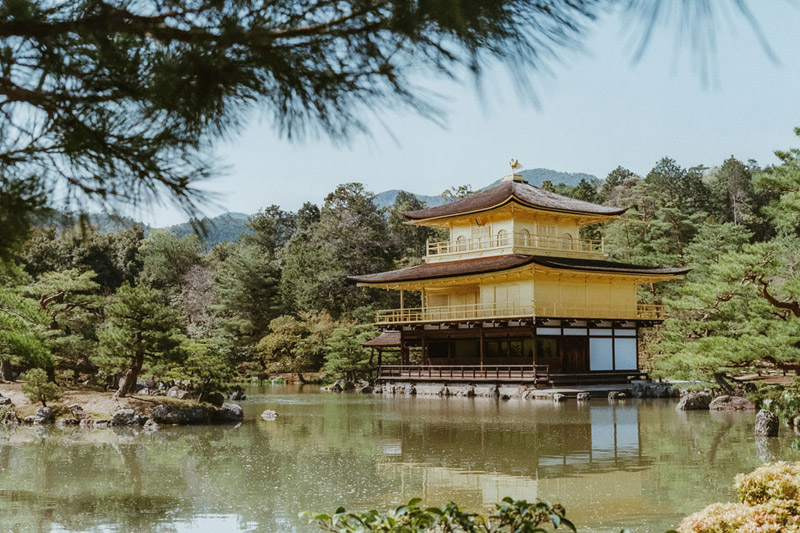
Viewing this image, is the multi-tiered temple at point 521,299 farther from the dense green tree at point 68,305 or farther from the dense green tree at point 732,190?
the dense green tree at point 732,190

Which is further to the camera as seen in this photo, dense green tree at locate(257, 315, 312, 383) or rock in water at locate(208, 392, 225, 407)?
dense green tree at locate(257, 315, 312, 383)

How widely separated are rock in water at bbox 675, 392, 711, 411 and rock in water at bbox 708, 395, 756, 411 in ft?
1.00

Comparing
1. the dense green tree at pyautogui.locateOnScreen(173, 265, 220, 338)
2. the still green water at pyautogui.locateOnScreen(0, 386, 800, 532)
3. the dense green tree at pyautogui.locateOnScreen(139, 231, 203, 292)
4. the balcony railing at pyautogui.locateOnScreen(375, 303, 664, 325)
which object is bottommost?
the still green water at pyautogui.locateOnScreen(0, 386, 800, 532)

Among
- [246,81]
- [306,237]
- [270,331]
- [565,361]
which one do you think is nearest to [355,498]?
[246,81]

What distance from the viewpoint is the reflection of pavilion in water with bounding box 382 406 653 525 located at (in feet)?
22.7

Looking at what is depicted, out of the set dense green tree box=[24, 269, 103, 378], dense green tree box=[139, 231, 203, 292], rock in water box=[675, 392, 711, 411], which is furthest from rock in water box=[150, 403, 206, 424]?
dense green tree box=[139, 231, 203, 292]

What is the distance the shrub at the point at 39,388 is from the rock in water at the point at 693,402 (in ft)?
39.6

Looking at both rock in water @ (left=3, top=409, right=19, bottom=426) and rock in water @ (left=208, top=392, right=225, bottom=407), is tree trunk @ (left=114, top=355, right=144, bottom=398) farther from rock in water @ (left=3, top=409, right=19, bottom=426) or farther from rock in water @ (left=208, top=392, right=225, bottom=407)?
rock in water @ (left=3, top=409, right=19, bottom=426)

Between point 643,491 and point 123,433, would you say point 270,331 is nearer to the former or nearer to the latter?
point 123,433

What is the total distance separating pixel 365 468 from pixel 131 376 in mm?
7545

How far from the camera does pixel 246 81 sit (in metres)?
2.72

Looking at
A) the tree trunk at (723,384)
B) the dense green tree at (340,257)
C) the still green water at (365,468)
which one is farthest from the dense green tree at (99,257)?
the tree trunk at (723,384)

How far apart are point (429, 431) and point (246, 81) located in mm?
10821

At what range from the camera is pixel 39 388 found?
14.8m
